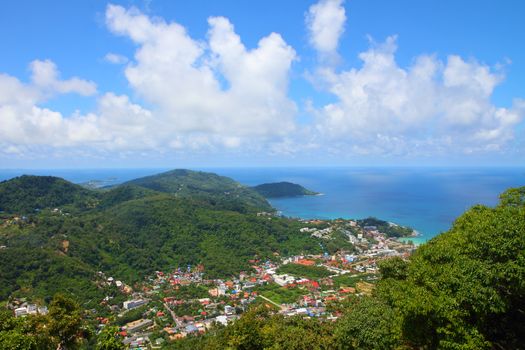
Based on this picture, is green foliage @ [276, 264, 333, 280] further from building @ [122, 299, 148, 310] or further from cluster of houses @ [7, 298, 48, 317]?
cluster of houses @ [7, 298, 48, 317]

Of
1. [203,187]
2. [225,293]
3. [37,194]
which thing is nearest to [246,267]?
[225,293]

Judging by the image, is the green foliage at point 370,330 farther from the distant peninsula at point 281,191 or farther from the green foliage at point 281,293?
the distant peninsula at point 281,191

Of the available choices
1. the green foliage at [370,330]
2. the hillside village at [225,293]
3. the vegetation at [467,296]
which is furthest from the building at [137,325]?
the vegetation at [467,296]

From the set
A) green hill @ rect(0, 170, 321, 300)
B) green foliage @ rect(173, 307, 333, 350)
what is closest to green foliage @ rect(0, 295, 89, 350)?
green foliage @ rect(173, 307, 333, 350)

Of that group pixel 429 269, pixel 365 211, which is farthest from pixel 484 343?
pixel 365 211

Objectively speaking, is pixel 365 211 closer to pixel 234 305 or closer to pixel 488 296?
pixel 234 305

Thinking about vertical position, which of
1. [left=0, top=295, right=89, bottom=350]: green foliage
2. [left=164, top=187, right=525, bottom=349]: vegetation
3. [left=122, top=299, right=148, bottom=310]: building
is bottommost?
[left=122, top=299, right=148, bottom=310]: building
